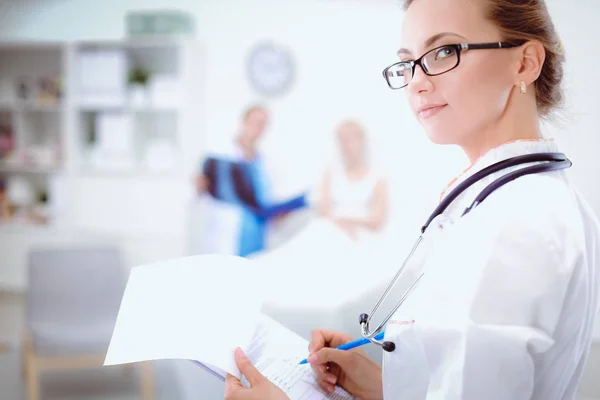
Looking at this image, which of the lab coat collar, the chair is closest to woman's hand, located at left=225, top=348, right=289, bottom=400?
the lab coat collar

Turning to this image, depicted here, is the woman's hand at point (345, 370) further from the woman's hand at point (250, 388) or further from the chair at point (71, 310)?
the chair at point (71, 310)

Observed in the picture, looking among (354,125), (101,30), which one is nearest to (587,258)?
(354,125)

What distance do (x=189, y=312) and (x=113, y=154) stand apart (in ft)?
11.0

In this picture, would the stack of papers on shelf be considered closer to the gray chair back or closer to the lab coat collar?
the gray chair back

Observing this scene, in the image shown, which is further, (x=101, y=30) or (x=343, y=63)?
(x=101, y=30)

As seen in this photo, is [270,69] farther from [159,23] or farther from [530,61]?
[530,61]

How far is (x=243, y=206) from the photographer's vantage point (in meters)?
3.68

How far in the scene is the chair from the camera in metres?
2.57

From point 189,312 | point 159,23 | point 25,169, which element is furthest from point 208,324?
point 25,169

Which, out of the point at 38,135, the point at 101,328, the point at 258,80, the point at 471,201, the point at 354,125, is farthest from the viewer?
the point at 38,135

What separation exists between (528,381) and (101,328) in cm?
245

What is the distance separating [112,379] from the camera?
2926 millimetres

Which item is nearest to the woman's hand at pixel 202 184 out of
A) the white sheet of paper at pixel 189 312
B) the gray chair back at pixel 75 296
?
the gray chair back at pixel 75 296

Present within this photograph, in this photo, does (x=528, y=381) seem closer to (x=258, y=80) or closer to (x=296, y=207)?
(x=296, y=207)
